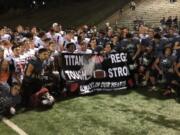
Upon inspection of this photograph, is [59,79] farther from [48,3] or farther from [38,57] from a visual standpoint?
[48,3]

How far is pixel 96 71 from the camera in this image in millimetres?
12938

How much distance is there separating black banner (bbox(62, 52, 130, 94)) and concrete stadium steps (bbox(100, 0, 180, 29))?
86.0 ft

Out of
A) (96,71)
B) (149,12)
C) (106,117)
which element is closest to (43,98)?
(106,117)

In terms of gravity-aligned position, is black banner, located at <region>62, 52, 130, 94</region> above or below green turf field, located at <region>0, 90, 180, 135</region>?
above

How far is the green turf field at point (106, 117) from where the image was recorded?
9.44 meters

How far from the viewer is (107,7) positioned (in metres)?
51.2

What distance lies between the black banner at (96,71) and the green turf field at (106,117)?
521 mm

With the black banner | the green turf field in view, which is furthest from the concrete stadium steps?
the green turf field

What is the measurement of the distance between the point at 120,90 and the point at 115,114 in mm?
2627

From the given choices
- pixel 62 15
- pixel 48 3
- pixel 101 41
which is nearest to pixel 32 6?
pixel 48 3

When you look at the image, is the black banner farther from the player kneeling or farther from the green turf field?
the player kneeling

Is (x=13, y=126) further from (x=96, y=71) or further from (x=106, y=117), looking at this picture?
(x=96, y=71)

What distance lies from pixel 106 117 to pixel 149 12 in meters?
33.5

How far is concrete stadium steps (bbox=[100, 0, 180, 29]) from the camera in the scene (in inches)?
1598
